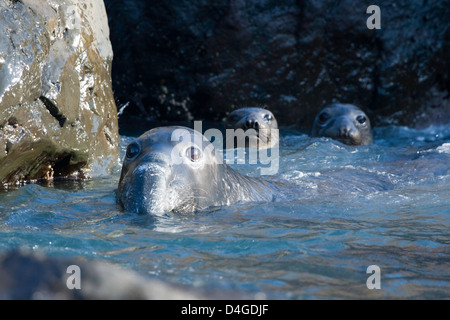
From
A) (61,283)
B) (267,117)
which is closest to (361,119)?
(267,117)

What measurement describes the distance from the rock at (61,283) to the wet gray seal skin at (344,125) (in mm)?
8035

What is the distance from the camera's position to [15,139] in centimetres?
564

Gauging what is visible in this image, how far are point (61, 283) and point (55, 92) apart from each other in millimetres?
4615

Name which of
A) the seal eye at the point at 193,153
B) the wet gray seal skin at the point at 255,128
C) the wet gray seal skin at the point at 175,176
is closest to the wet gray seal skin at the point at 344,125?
the wet gray seal skin at the point at 255,128

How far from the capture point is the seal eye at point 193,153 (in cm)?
504

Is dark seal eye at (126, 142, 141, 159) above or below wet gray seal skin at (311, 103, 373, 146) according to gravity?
below

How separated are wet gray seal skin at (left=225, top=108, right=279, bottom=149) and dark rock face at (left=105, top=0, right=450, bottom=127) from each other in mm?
2127

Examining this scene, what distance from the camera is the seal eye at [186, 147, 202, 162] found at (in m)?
5.04

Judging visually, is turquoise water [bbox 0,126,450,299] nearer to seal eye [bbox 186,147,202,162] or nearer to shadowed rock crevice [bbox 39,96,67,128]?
seal eye [bbox 186,147,202,162]

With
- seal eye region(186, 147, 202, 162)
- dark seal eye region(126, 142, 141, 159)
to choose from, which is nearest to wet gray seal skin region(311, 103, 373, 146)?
seal eye region(186, 147, 202, 162)

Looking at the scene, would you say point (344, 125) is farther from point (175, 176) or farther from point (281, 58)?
point (175, 176)

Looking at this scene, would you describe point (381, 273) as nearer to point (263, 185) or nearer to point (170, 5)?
point (263, 185)

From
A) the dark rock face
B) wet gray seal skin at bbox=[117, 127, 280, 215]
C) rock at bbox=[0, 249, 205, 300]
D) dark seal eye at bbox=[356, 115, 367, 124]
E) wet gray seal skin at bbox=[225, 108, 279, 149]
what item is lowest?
rock at bbox=[0, 249, 205, 300]
